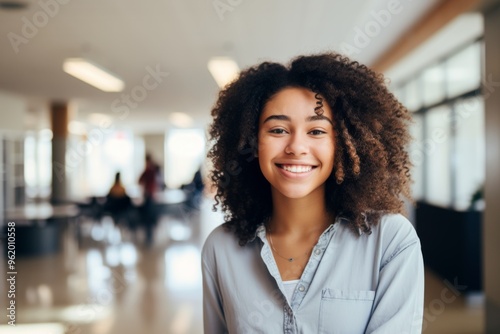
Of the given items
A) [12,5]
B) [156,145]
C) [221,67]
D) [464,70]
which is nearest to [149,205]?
[221,67]

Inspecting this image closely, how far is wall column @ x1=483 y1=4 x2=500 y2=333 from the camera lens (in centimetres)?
483

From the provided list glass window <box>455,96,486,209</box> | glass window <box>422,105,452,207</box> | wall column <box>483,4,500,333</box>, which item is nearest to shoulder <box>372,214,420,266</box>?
wall column <box>483,4,500,333</box>

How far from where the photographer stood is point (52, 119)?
14672 mm

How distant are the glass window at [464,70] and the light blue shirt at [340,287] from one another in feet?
18.9

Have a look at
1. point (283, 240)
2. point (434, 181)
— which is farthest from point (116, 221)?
point (283, 240)

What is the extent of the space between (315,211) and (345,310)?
0.31 meters

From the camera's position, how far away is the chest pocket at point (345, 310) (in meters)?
1.33

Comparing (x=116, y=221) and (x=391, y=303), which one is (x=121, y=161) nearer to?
(x=116, y=221)

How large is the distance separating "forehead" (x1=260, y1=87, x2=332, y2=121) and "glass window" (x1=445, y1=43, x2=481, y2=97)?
224 inches

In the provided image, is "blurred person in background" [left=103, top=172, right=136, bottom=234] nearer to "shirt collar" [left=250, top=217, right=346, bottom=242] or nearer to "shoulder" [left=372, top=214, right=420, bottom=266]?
"shirt collar" [left=250, top=217, right=346, bottom=242]

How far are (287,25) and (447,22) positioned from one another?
1.85 metres

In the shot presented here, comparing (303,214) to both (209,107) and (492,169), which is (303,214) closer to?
(209,107)

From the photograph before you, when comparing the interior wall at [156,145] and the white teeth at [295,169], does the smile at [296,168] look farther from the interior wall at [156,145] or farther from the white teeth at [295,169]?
the interior wall at [156,145]

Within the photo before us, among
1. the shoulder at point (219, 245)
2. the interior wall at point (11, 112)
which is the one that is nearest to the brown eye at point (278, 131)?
the shoulder at point (219, 245)
